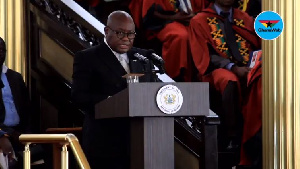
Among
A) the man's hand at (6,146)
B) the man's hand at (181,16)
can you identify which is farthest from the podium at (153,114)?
the man's hand at (181,16)

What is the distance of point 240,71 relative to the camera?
7.23m

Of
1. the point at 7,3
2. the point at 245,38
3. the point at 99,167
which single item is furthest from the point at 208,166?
the point at 245,38

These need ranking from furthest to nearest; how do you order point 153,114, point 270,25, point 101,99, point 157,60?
point 270,25, point 101,99, point 157,60, point 153,114

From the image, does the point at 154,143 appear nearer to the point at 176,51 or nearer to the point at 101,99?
the point at 101,99

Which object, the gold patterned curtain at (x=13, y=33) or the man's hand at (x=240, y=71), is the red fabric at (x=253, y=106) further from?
the gold patterned curtain at (x=13, y=33)

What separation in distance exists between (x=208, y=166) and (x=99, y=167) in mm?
1169

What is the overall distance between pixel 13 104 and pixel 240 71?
2.39 metres

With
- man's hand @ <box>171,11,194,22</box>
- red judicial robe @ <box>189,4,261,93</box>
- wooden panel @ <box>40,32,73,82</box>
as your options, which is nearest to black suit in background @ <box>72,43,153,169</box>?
wooden panel @ <box>40,32,73,82</box>

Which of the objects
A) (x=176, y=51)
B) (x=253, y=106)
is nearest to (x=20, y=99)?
(x=253, y=106)

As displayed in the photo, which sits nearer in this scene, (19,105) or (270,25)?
(19,105)

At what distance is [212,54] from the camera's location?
7.61m

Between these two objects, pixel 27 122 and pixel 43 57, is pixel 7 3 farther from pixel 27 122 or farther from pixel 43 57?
pixel 27 122

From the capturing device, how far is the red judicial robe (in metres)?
7.43

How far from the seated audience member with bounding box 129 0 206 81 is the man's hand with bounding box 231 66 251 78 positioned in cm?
58
